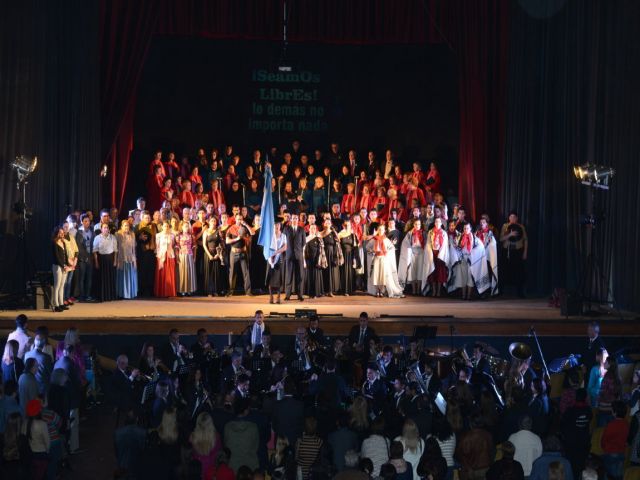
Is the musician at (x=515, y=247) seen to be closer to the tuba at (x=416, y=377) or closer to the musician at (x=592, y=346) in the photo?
the musician at (x=592, y=346)

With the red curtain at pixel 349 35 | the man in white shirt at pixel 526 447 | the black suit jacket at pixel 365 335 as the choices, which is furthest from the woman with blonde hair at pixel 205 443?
the red curtain at pixel 349 35

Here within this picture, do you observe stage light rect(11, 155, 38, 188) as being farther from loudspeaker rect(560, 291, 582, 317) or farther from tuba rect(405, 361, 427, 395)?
loudspeaker rect(560, 291, 582, 317)

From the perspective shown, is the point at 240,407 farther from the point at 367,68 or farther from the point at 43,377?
the point at 367,68

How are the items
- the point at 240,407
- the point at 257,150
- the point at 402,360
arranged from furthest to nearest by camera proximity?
the point at 257,150 < the point at 402,360 < the point at 240,407

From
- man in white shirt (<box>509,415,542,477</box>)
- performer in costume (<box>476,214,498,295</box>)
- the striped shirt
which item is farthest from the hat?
performer in costume (<box>476,214,498,295</box>)

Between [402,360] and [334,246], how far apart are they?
23.9 feet

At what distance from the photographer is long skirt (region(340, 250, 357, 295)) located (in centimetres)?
2102

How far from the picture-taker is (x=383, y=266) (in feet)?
67.4

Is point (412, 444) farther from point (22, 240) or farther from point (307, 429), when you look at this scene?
point (22, 240)

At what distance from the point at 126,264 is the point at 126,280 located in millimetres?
340

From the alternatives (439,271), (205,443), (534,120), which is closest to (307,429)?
(205,443)

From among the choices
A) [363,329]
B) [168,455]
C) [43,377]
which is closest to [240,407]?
[168,455]

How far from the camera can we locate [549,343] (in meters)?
17.4

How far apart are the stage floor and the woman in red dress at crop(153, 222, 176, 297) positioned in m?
1.10
